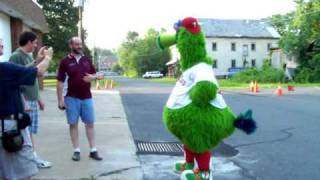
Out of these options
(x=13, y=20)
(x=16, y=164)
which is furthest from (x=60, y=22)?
(x=16, y=164)

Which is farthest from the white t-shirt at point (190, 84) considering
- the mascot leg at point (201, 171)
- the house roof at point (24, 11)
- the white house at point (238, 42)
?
the white house at point (238, 42)

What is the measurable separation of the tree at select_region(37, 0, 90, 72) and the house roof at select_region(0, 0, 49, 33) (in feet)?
72.7

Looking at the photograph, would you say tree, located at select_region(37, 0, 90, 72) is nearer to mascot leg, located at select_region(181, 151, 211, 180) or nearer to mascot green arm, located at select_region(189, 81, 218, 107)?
mascot leg, located at select_region(181, 151, 211, 180)

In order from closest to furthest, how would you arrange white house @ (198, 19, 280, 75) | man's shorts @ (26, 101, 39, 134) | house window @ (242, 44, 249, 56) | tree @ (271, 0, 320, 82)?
man's shorts @ (26, 101, 39, 134) → tree @ (271, 0, 320, 82) → white house @ (198, 19, 280, 75) → house window @ (242, 44, 249, 56)

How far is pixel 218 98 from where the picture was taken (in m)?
5.32

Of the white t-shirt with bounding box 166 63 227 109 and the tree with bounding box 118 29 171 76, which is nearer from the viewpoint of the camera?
the white t-shirt with bounding box 166 63 227 109

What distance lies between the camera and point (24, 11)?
19.4 metres

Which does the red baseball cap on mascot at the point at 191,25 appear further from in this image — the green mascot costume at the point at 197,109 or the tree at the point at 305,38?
the tree at the point at 305,38

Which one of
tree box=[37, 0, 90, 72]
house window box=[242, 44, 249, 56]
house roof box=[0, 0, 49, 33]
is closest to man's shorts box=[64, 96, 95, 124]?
house roof box=[0, 0, 49, 33]

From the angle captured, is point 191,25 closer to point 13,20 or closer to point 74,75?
point 74,75

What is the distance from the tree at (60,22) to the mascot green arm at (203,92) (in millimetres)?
43047

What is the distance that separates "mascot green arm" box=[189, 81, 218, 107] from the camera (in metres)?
5.07

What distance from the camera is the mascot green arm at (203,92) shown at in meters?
5.07

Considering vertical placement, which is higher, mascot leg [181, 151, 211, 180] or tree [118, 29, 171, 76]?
tree [118, 29, 171, 76]
